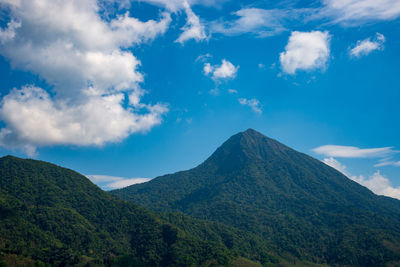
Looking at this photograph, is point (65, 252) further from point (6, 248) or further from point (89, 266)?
point (6, 248)

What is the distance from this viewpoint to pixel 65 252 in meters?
198

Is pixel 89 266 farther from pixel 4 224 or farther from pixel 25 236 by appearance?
pixel 4 224

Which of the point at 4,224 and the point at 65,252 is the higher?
the point at 4,224

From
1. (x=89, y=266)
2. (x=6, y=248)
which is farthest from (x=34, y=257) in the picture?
(x=89, y=266)

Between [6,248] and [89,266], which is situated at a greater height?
[6,248]

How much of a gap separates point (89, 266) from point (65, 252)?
Result: 759 inches

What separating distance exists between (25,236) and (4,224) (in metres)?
16.6

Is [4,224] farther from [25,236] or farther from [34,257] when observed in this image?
[34,257]

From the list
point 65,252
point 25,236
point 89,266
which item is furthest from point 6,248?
point 89,266

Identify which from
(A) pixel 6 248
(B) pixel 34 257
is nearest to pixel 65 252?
(B) pixel 34 257

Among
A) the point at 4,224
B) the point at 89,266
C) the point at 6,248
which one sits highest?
the point at 4,224

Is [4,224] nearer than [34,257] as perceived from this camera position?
No

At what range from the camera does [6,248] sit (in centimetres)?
18250

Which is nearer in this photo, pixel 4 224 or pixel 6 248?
pixel 6 248
